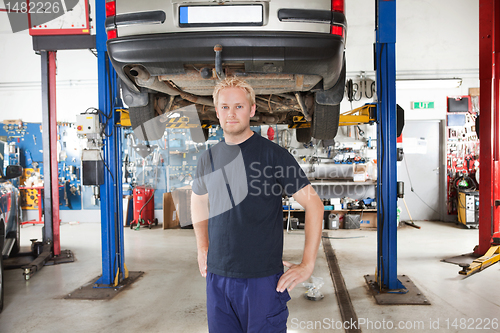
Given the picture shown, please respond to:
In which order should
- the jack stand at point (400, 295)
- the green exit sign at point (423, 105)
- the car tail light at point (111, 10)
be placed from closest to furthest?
1. the car tail light at point (111, 10)
2. the jack stand at point (400, 295)
3. the green exit sign at point (423, 105)

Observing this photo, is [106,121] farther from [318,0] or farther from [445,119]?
[445,119]

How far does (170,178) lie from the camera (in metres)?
7.05

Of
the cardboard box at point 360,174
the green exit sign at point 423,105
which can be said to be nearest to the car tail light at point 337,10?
the cardboard box at point 360,174

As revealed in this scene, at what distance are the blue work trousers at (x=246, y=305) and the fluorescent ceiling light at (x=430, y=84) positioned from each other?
6699 mm

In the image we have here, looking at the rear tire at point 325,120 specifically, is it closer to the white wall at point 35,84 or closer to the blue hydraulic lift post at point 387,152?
the blue hydraulic lift post at point 387,152

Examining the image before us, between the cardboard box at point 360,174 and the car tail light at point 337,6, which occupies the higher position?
the car tail light at point 337,6

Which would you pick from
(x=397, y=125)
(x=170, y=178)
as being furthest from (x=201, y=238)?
(x=170, y=178)

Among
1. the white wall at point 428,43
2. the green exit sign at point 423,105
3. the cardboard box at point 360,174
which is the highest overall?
the white wall at point 428,43

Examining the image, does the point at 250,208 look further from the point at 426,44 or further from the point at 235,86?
the point at 426,44

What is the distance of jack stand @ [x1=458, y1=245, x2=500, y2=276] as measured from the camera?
3.33 m

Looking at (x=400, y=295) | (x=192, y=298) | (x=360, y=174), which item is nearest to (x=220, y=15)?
(x=192, y=298)

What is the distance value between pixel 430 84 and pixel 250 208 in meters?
6.89

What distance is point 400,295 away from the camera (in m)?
2.92

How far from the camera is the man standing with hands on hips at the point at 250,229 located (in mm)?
1236
